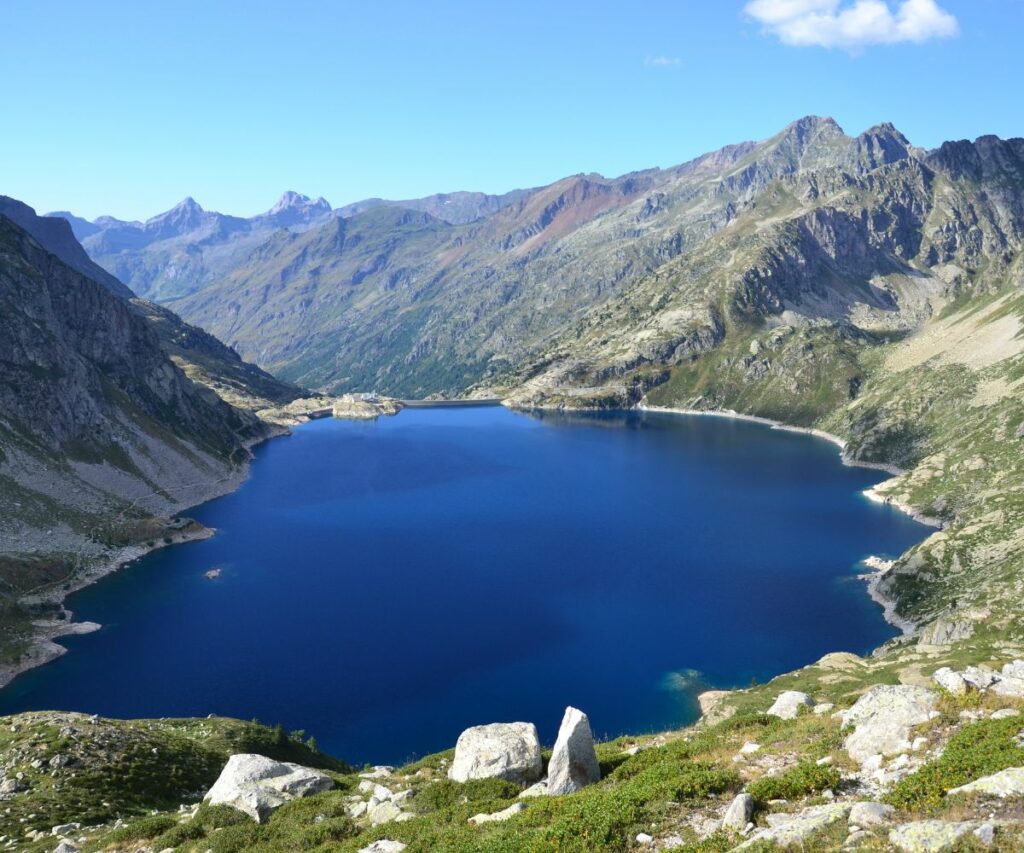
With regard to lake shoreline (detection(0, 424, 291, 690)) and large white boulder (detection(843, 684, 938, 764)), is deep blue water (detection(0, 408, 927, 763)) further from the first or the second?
large white boulder (detection(843, 684, 938, 764))

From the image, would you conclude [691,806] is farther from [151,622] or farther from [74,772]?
[151,622]

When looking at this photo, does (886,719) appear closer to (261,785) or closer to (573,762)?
(573,762)

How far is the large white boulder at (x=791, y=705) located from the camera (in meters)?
42.2

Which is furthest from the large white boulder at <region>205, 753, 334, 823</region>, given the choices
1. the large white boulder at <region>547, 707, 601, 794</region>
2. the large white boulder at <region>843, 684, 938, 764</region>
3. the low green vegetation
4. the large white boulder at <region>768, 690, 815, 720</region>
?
the low green vegetation

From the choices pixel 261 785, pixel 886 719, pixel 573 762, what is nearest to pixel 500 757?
pixel 573 762

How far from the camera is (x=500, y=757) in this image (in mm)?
36062

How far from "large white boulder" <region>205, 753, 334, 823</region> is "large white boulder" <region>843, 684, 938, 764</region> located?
27.0 meters

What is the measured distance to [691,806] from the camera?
26.3 m

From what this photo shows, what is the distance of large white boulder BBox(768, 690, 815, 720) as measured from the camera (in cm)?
4215

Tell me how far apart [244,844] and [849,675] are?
73610mm

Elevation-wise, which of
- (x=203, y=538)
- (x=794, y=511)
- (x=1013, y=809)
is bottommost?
(x=794, y=511)

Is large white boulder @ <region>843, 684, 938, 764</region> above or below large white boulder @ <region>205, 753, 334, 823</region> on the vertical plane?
above

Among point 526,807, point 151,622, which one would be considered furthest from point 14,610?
point 526,807

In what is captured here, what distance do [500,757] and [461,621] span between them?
8616cm
